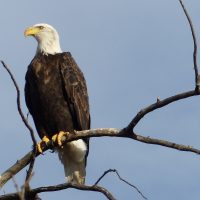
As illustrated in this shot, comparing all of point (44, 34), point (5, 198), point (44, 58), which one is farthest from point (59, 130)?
point (5, 198)

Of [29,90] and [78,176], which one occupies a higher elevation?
[29,90]

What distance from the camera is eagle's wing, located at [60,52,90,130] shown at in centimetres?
788

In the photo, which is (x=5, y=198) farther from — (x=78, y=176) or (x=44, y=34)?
(x=44, y=34)

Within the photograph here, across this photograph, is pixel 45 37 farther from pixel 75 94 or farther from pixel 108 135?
pixel 108 135

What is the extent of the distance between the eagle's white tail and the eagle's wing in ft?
0.80

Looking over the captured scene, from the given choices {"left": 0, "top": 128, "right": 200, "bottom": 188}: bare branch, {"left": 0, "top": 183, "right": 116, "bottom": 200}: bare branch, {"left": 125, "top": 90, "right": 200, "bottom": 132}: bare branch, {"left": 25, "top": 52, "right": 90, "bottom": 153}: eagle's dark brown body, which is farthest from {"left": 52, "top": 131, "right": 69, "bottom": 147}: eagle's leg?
{"left": 125, "top": 90, "right": 200, "bottom": 132}: bare branch

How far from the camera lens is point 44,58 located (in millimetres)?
8133

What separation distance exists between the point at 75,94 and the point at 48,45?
103 cm

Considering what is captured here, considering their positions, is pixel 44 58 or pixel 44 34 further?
pixel 44 34

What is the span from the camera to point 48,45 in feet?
28.1

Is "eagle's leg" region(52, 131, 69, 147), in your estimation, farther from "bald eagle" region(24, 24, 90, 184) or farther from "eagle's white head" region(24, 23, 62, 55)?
"eagle's white head" region(24, 23, 62, 55)

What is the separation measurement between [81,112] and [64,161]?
66 cm

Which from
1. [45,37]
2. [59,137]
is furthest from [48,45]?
[59,137]

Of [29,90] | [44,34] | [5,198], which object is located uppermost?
[44,34]
